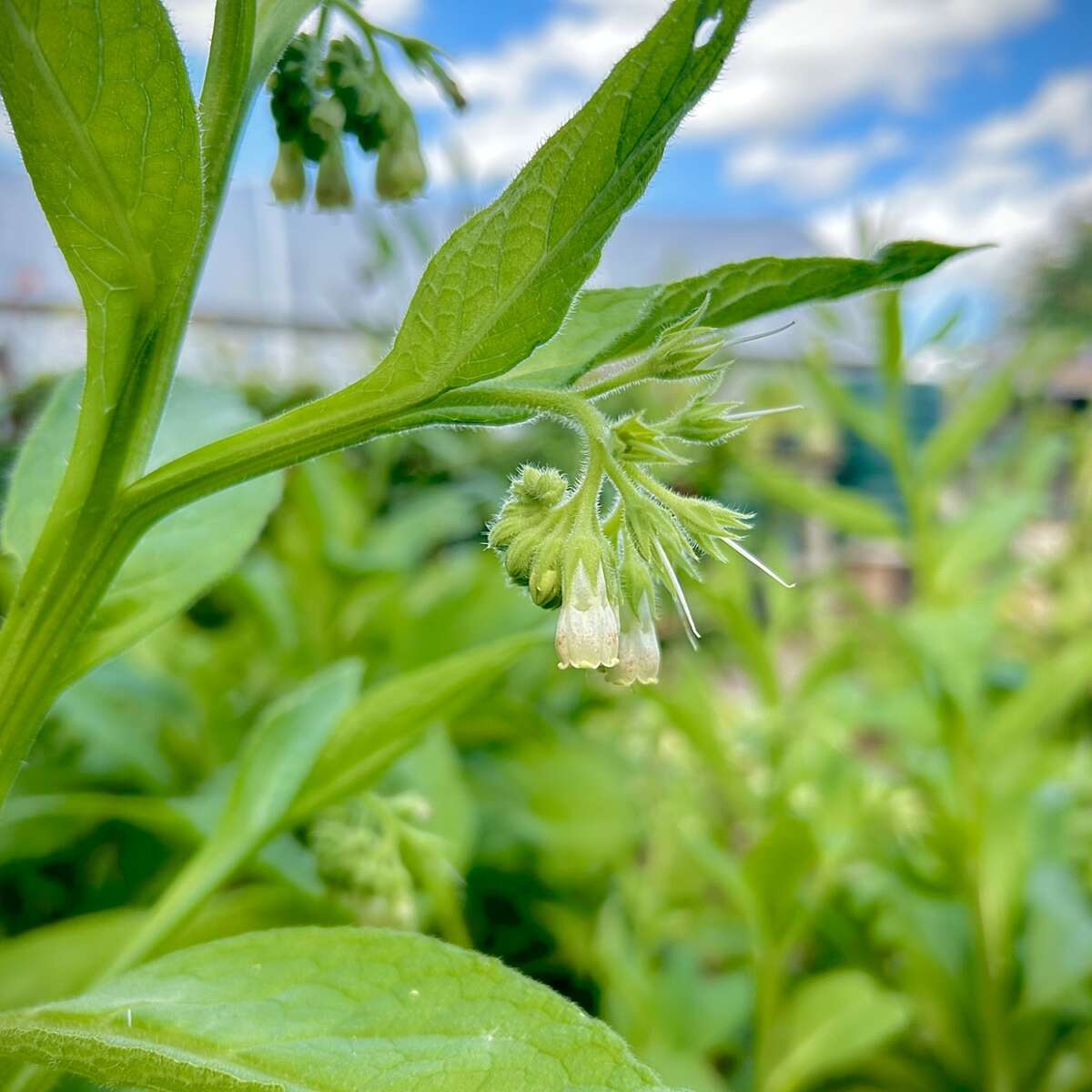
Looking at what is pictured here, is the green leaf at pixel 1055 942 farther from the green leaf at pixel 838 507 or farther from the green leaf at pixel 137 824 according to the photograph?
the green leaf at pixel 137 824

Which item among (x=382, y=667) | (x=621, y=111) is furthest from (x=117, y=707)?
(x=621, y=111)

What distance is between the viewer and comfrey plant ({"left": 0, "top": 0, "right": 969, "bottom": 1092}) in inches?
17.3

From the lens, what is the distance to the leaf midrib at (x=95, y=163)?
422 millimetres

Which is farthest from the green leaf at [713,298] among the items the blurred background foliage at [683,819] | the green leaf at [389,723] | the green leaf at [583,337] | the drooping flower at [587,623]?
the blurred background foliage at [683,819]

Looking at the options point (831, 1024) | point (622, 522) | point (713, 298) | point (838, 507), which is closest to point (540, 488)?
point (622, 522)

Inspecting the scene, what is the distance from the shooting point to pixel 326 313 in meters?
9.76

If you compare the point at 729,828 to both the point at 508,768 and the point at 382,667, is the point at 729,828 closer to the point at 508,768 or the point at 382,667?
the point at 508,768

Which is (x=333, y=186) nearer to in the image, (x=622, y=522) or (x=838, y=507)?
(x=622, y=522)

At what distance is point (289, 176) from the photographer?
748 millimetres

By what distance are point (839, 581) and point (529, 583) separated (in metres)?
1.39

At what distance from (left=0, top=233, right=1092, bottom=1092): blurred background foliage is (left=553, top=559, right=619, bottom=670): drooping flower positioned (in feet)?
1.36

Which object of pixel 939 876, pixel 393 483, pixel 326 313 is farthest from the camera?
pixel 326 313

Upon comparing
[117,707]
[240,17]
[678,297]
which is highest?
[240,17]

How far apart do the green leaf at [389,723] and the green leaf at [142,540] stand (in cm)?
14
